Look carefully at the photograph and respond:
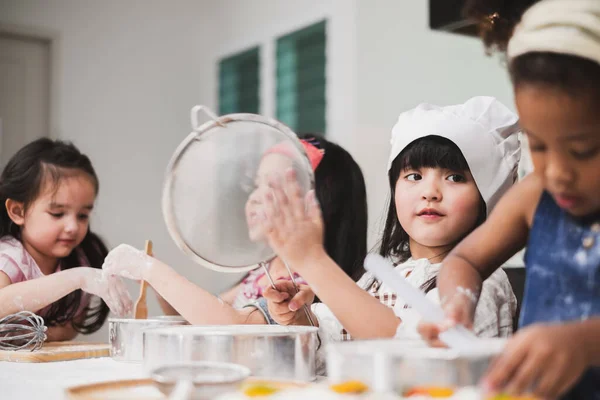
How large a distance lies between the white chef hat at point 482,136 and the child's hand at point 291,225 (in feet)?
1.18

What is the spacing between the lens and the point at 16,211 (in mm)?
1551

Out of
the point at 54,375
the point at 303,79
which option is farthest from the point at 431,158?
the point at 303,79

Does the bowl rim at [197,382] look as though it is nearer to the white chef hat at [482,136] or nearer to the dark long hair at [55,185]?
the white chef hat at [482,136]

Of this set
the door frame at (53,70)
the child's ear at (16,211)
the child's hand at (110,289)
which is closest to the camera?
the child's hand at (110,289)

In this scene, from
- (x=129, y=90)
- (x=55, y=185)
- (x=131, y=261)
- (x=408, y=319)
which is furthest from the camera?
(x=129, y=90)

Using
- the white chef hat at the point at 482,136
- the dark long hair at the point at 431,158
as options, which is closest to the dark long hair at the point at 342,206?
the dark long hair at the point at 431,158

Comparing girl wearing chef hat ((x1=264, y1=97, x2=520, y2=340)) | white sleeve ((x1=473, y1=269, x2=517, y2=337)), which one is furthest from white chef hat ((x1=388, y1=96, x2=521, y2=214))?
white sleeve ((x1=473, y1=269, x2=517, y2=337))

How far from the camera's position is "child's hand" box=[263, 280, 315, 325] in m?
0.97

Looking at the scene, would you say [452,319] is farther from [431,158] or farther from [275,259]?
[275,259]

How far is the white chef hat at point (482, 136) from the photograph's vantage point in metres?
1.04

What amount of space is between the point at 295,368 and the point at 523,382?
32cm

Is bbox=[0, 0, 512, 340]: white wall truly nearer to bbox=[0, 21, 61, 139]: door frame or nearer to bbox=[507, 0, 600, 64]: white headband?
bbox=[0, 21, 61, 139]: door frame

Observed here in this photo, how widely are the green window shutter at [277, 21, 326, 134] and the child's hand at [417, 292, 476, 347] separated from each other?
215 centimetres

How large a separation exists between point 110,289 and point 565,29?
3.24 feet
